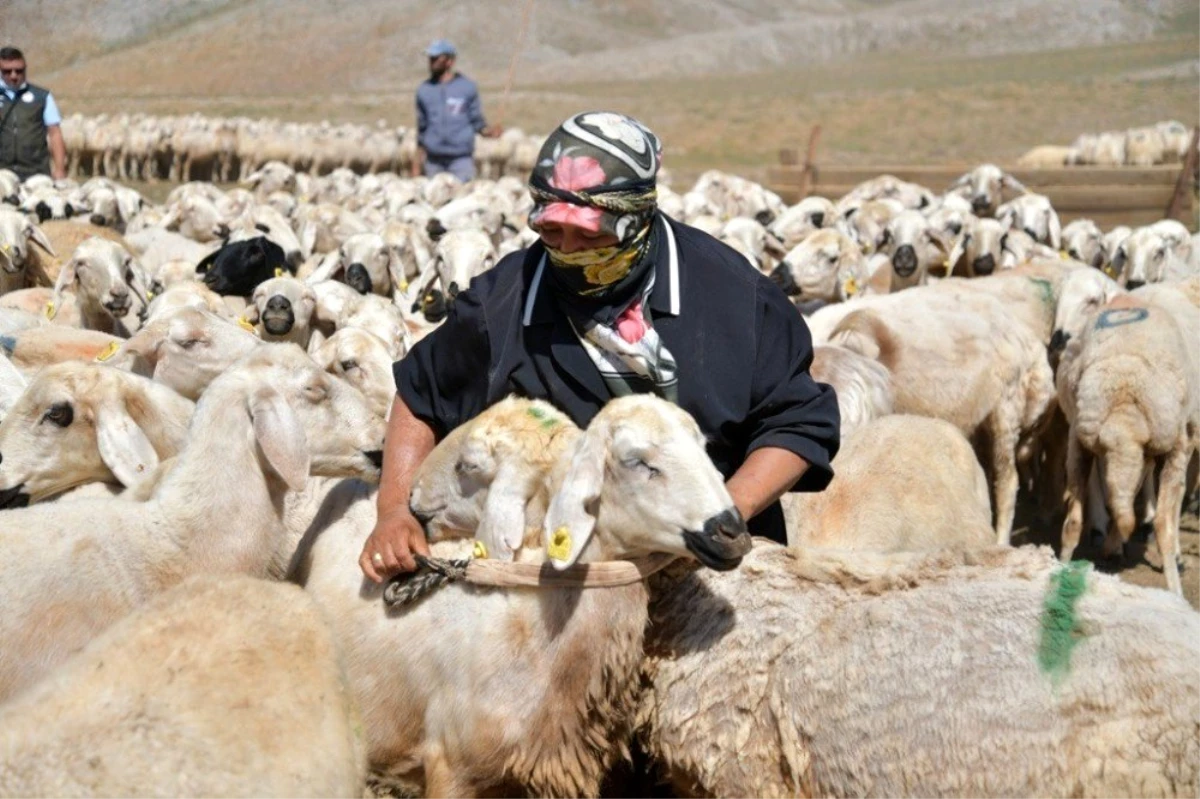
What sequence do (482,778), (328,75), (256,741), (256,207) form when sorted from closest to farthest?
(256,741) < (482,778) < (256,207) < (328,75)

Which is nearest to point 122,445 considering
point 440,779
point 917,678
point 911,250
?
point 440,779

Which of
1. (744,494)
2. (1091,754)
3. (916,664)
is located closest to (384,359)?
(744,494)

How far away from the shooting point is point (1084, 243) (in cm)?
1356

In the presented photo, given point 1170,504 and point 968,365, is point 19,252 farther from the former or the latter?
point 1170,504

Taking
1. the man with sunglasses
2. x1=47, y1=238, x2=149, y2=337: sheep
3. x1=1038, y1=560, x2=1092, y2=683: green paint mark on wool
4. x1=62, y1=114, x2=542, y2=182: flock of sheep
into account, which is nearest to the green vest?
the man with sunglasses

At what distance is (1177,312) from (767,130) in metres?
36.7

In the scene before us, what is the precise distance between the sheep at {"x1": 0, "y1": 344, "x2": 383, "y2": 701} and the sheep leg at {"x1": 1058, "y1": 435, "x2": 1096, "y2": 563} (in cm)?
502

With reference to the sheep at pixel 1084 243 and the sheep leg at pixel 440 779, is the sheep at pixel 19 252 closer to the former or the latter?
the sheep leg at pixel 440 779

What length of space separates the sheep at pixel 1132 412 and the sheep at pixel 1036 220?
5.32 m

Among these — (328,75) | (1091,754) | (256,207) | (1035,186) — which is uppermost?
(1091,754)

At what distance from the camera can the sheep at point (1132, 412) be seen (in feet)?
25.1

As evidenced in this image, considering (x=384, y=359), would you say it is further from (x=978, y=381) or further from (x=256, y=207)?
(x=256, y=207)

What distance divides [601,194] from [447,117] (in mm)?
13271

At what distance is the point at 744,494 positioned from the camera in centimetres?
382
